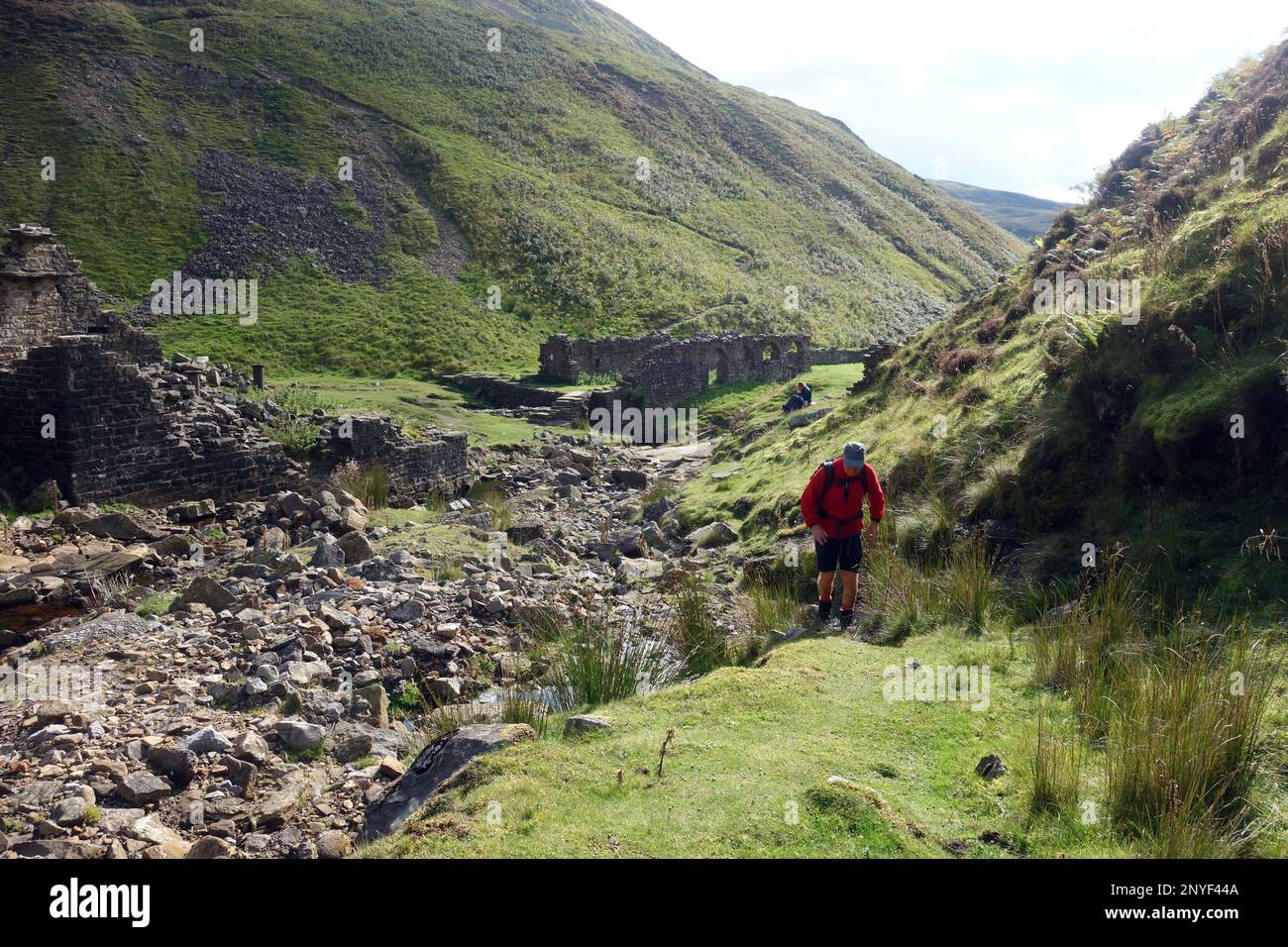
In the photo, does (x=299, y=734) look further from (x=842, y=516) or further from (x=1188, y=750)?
(x=1188, y=750)

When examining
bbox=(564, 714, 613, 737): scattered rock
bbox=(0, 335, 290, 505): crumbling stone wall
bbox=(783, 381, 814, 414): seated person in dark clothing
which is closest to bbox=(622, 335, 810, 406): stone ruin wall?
bbox=(783, 381, 814, 414): seated person in dark clothing

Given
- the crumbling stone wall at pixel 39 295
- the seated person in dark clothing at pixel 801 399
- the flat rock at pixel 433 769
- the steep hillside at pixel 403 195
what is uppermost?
the steep hillside at pixel 403 195

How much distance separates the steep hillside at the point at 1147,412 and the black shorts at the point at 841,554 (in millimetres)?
1288

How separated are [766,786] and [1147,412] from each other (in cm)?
577

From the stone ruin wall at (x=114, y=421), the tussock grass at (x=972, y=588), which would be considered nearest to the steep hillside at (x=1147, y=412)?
the tussock grass at (x=972, y=588)

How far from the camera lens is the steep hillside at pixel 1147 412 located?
728cm

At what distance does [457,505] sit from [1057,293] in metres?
10.8

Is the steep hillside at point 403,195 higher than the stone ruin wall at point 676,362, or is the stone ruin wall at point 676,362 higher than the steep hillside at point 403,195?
the steep hillside at point 403,195

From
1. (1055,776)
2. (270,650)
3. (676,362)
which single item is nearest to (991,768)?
(1055,776)

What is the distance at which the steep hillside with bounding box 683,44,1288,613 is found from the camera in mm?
7281

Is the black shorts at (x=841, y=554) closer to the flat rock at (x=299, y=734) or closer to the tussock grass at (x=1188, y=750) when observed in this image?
the tussock grass at (x=1188, y=750)

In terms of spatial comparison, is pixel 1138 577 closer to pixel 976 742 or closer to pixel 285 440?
pixel 976 742

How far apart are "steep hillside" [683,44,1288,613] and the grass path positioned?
2.26 metres
